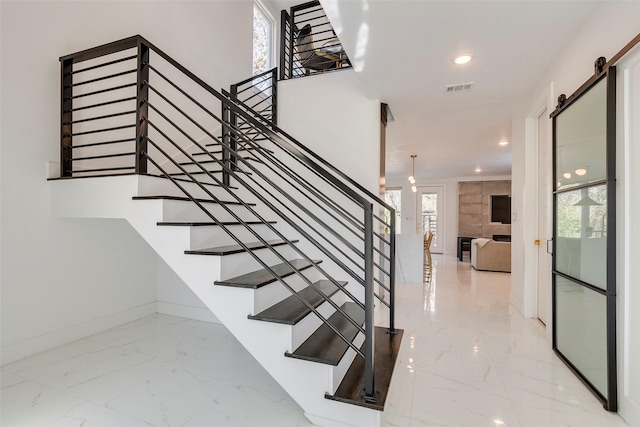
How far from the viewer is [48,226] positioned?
261 centimetres

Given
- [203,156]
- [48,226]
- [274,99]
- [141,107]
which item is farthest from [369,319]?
[274,99]

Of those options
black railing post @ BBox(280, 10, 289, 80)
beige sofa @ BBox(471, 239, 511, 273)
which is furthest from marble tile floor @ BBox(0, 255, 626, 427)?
beige sofa @ BBox(471, 239, 511, 273)

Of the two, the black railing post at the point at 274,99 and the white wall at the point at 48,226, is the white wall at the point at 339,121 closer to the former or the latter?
the black railing post at the point at 274,99

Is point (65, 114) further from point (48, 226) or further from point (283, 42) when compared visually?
point (283, 42)

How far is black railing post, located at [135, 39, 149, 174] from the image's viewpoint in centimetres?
218

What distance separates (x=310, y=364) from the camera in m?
1.58

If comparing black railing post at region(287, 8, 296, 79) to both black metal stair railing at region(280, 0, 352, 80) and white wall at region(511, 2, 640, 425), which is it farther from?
white wall at region(511, 2, 640, 425)

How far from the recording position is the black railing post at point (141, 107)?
2.18m

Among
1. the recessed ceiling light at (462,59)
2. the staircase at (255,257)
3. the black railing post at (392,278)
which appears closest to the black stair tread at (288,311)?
the staircase at (255,257)

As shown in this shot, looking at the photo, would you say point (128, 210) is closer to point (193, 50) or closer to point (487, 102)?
point (193, 50)

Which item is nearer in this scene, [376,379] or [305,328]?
[376,379]

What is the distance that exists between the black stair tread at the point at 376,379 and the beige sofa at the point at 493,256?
521 centimetres

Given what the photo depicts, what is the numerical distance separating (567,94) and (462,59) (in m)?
0.87

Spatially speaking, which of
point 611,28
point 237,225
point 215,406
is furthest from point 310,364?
point 611,28
